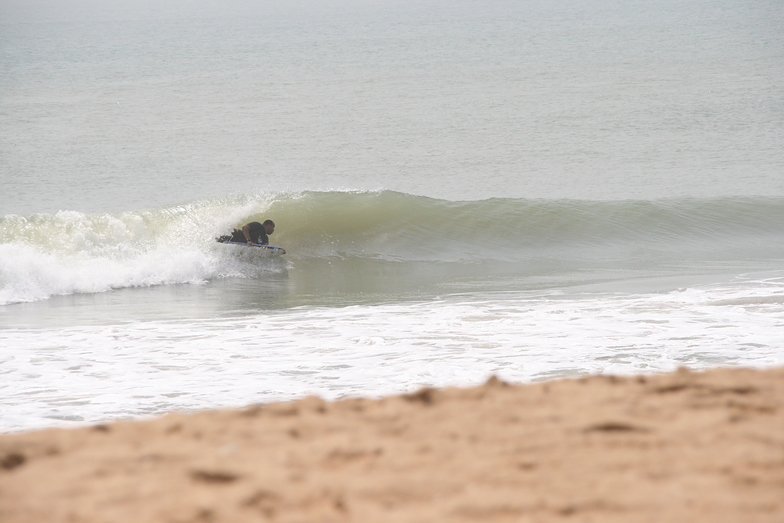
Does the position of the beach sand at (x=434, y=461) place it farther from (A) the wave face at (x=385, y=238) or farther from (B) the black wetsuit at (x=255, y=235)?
(B) the black wetsuit at (x=255, y=235)

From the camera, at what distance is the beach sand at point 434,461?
2047mm

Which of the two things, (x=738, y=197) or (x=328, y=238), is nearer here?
(x=328, y=238)

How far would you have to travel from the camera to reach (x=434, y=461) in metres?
2.34

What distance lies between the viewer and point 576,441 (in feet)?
8.07

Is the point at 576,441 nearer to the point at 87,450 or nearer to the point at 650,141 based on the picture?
the point at 87,450

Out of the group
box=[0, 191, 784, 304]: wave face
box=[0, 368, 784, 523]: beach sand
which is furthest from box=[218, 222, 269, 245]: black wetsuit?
box=[0, 368, 784, 523]: beach sand

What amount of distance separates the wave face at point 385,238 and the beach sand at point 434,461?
9704 mm

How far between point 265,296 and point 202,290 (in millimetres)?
1396

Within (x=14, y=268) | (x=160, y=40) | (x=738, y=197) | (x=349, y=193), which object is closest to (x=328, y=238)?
(x=349, y=193)

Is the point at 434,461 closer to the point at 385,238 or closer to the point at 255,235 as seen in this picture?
the point at 255,235

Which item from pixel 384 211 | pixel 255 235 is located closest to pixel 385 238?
pixel 384 211

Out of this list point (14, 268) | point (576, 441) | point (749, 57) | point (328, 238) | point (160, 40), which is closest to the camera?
point (576, 441)

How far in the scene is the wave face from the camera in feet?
42.5

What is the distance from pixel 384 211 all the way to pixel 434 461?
1557cm
